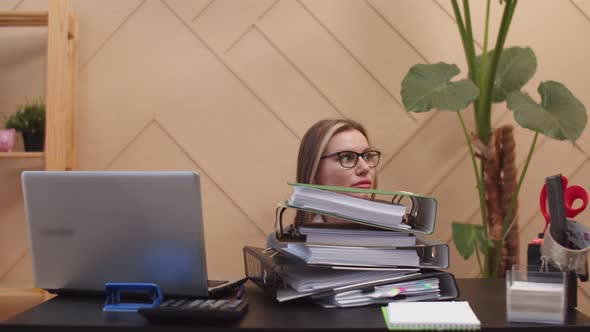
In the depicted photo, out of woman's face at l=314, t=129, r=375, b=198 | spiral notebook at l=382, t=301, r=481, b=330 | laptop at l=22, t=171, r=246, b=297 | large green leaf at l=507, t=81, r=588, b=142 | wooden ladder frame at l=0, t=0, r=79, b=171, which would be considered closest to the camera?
spiral notebook at l=382, t=301, r=481, b=330

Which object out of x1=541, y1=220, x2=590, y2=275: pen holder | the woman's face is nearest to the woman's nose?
the woman's face

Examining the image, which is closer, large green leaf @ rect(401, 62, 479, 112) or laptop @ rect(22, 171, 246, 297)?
laptop @ rect(22, 171, 246, 297)

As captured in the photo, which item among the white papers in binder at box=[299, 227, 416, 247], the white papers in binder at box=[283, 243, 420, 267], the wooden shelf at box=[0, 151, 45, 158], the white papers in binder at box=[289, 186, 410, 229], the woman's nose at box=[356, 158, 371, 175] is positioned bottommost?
the white papers in binder at box=[283, 243, 420, 267]

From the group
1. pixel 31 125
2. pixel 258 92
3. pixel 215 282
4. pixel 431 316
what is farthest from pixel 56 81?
pixel 431 316

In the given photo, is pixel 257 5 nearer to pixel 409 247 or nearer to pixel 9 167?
pixel 9 167

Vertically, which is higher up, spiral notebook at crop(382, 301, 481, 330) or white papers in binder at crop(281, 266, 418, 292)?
white papers in binder at crop(281, 266, 418, 292)

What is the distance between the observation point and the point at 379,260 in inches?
42.4

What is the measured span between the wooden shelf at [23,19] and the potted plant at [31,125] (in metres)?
0.31

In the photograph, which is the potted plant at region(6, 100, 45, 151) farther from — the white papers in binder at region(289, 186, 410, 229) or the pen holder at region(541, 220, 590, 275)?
the pen holder at region(541, 220, 590, 275)

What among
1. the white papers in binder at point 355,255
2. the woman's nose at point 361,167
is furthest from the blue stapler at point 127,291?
the woman's nose at point 361,167

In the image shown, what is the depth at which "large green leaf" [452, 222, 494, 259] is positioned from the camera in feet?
6.31

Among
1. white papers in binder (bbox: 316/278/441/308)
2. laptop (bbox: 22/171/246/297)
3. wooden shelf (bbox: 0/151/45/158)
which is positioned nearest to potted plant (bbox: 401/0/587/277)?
white papers in binder (bbox: 316/278/441/308)

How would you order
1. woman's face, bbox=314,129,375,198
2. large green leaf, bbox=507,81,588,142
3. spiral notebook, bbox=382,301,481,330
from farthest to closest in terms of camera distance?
large green leaf, bbox=507,81,588,142, woman's face, bbox=314,129,375,198, spiral notebook, bbox=382,301,481,330

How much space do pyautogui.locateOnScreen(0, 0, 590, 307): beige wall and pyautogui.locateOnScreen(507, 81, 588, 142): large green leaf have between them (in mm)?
384
